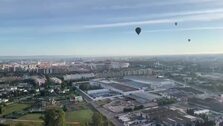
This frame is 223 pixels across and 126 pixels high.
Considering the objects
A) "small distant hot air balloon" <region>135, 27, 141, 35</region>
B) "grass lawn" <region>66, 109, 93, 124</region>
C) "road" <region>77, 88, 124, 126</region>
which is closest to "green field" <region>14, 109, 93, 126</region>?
"grass lawn" <region>66, 109, 93, 124</region>

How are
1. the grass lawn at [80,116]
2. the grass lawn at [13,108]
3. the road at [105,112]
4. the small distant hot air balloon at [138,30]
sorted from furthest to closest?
the grass lawn at [13,108] < the grass lawn at [80,116] < the road at [105,112] < the small distant hot air balloon at [138,30]

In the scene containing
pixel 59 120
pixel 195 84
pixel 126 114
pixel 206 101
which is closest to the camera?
pixel 59 120

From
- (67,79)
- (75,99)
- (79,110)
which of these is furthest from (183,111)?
(67,79)

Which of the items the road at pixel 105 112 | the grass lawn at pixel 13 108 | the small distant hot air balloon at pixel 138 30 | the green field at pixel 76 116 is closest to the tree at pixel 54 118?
the green field at pixel 76 116

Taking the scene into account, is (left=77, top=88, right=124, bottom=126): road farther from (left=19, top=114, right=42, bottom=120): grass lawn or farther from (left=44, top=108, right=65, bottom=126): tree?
(left=44, top=108, right=65, bottom=126): tree

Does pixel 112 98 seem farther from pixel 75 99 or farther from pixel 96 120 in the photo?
pixel 96 120

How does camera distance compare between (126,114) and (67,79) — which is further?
(67,79)

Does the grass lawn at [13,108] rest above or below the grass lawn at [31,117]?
below

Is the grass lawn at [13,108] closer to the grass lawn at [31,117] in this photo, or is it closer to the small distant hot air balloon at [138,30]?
the grass lawn at [31,117]
